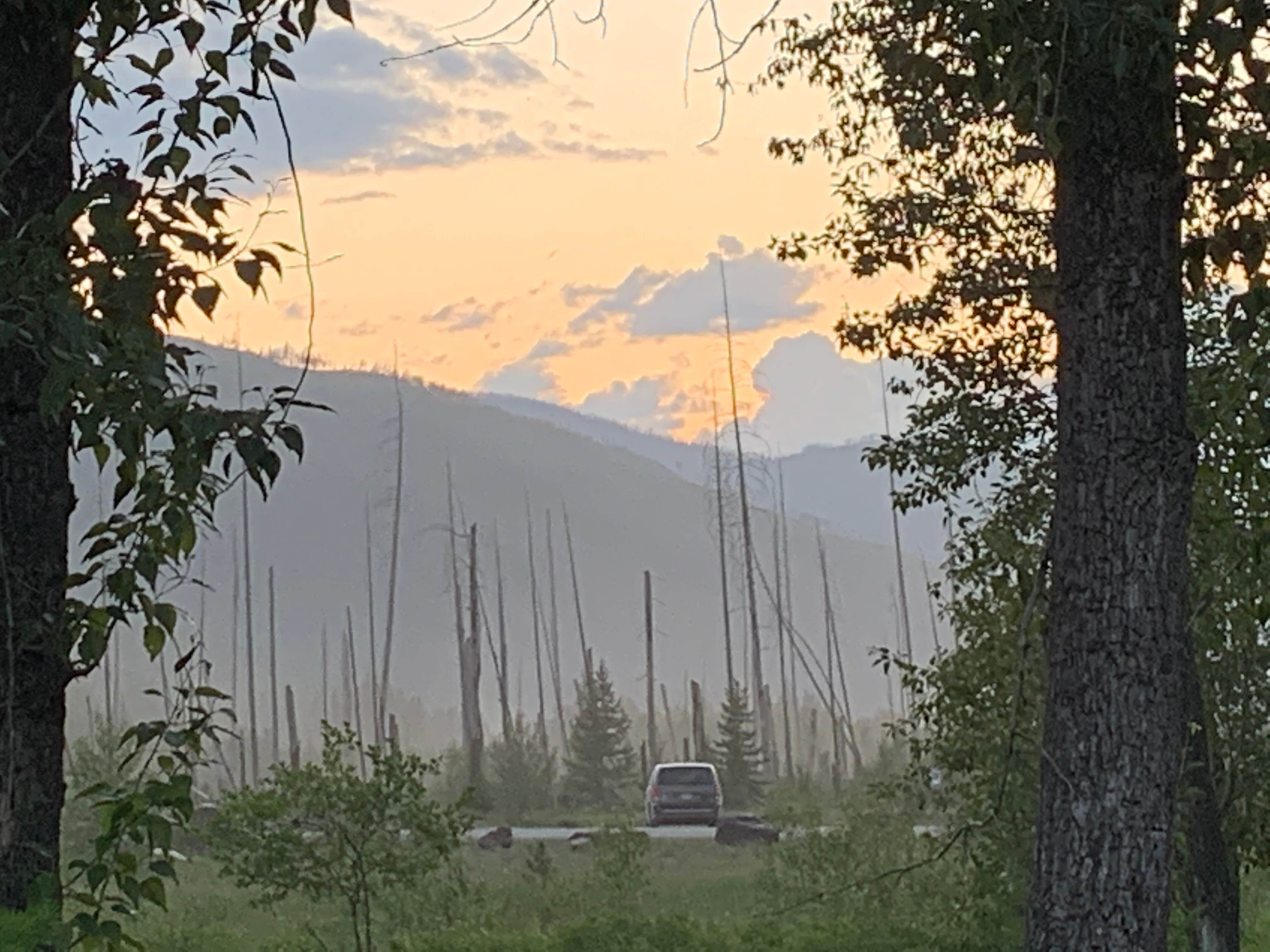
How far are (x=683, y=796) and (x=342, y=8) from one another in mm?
35221

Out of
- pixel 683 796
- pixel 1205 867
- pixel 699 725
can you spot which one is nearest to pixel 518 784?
pixel 683 796

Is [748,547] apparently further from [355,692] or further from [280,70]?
Result: [280,70]

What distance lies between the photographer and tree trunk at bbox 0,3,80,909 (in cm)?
472

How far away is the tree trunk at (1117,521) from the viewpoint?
4.64 m

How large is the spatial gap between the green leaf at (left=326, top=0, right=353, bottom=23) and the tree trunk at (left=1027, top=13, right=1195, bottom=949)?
1786 mm

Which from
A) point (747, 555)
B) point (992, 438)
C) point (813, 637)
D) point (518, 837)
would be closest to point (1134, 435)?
point (992, 438)

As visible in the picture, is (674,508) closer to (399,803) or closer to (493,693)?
(493,693)

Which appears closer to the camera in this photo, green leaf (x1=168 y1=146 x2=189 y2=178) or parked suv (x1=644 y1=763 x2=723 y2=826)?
green leaf (x1=168 y1=146 x2=189 y2=178)

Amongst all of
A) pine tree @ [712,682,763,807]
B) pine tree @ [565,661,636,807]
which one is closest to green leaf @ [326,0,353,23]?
pine tree @ [712,682,763,807]

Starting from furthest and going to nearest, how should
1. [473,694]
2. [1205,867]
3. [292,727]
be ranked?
[292,727]
[473,694]
[1205,867]

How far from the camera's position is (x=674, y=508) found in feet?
622

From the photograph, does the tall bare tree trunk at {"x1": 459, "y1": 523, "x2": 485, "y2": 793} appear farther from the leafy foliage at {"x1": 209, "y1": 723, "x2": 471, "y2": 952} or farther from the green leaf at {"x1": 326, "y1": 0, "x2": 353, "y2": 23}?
the green leaf at {"x1": 326, "y1": 0, "x2": 353, "y2": 23}

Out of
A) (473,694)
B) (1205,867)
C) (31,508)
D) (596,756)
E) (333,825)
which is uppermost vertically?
(473,694)

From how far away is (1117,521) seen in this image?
4672mm
